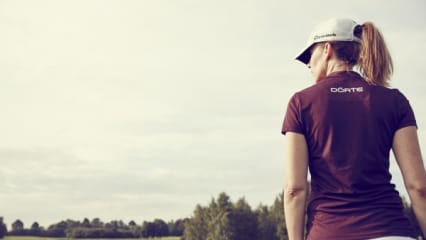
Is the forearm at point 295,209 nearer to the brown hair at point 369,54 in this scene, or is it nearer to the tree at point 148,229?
the brown hair at point 369,54

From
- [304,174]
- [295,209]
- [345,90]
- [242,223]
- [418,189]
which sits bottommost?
[295,209]

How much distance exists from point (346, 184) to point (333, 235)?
1.46 feet

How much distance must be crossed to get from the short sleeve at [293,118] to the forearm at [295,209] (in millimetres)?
520

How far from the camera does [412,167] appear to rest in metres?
5.82

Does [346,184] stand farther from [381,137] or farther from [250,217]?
[250,217]

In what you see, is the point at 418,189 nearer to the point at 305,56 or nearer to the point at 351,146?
the point at 351,146

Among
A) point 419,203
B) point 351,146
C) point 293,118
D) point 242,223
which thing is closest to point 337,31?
point 293,118

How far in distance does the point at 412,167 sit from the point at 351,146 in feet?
1.94


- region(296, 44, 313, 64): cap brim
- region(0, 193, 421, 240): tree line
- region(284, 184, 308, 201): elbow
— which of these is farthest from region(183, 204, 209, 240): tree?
region(284, 184, 308, 201): elbow

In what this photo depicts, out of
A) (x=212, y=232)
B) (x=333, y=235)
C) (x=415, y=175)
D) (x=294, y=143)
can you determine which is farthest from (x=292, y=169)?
(x=212, y=232)

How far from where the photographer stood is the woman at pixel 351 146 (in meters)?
5.54

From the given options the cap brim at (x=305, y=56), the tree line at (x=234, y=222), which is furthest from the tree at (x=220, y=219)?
the cap brim at (x=305, y=56)

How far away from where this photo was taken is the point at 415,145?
232 inches

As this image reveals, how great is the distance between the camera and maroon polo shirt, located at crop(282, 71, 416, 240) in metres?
5.50
